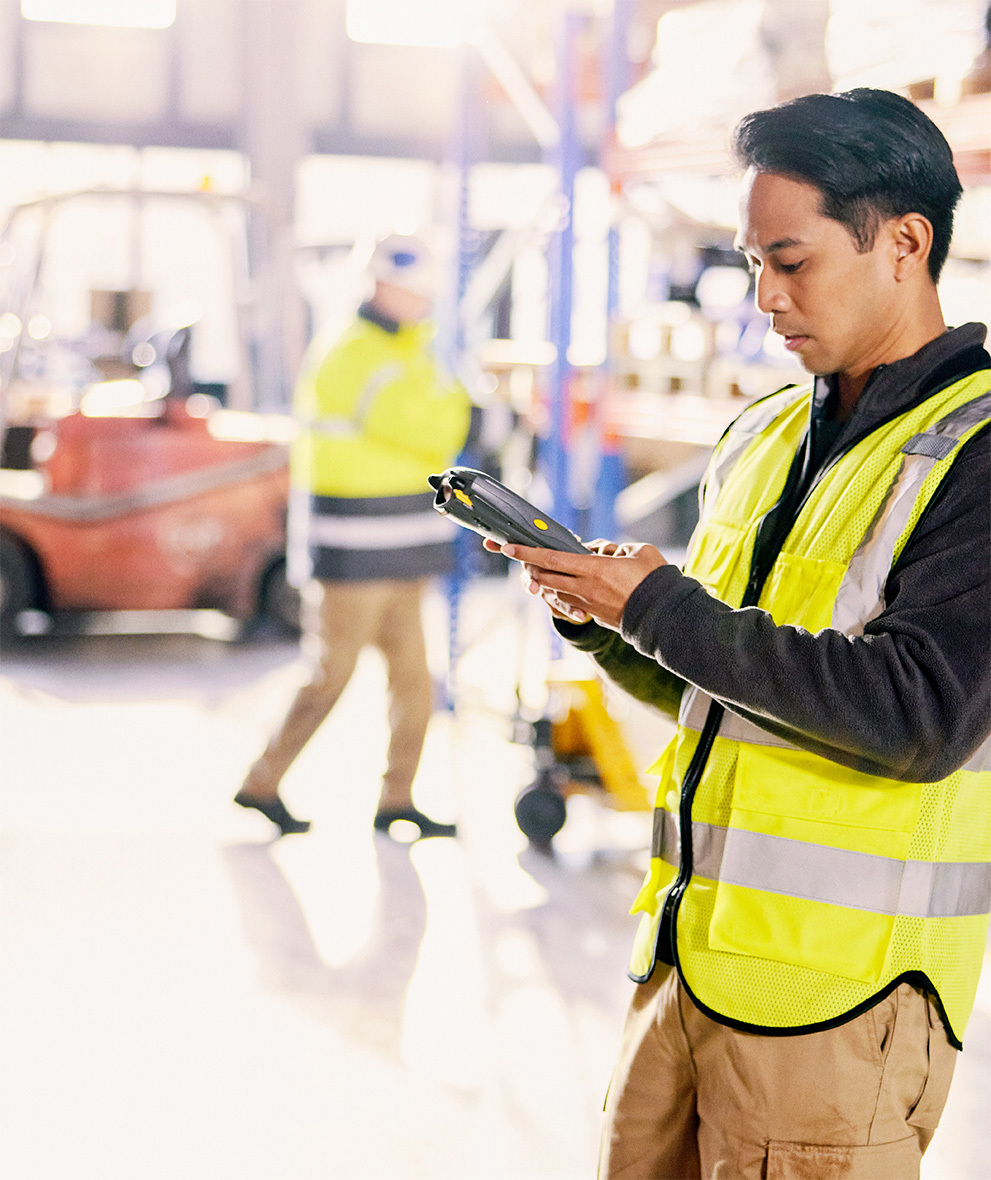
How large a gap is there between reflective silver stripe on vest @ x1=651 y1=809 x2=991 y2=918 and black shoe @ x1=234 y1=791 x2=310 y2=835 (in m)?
4.02

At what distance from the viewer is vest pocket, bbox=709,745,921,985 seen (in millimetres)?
1510

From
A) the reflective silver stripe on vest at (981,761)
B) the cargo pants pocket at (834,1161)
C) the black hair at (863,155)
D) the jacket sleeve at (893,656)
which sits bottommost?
the cargo pants pocket at (834,1161)

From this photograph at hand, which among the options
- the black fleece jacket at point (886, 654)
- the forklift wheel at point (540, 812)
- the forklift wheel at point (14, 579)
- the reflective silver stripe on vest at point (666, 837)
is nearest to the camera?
the black fleece jacket at point (886, 654)

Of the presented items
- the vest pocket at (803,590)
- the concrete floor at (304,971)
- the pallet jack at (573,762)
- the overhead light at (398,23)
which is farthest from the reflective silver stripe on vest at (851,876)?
the overhead light at (398,23)

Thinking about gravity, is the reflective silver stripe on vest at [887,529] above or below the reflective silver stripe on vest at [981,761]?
above

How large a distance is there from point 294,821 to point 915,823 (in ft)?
13.7

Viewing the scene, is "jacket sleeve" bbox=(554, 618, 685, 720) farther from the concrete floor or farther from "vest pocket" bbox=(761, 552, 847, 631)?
the concrete floor

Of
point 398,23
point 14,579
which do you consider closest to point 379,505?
point 14,579

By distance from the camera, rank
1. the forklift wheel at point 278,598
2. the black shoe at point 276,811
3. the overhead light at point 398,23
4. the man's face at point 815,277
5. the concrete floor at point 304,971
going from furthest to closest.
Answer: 1. the overhead light at point 398,23
2. the forklift wheel at point 278,598
3. the black shoe at point 276,811
4. the concrete floor at point 304,971
5. the man's face at point 815,277

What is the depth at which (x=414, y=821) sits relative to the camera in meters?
5.49

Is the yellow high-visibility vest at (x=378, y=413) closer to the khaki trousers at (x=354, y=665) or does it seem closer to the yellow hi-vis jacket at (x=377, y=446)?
the yellow hi-vis jacket at (x=377, y=446)

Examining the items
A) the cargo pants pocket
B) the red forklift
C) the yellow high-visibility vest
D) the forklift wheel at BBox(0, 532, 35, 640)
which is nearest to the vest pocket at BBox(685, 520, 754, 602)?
the cargo pants pocket

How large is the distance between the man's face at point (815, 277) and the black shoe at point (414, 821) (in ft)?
13.5

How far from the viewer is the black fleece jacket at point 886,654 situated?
4.47 feet
